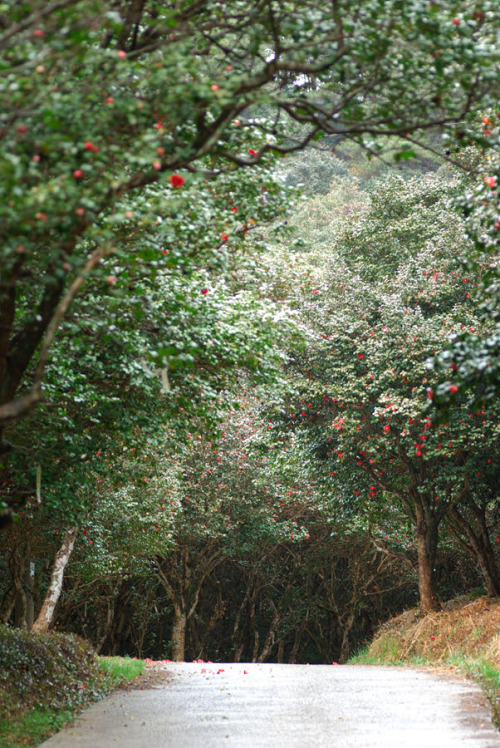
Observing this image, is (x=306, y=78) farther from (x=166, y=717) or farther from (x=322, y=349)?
(x=322, y=349)

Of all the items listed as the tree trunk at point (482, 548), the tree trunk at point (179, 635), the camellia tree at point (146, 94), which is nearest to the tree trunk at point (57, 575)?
the tree trunk at point (482, 548)

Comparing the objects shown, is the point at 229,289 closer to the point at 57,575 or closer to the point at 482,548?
the point at 57,575

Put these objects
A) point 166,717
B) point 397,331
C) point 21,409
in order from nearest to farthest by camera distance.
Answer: point 21,409, point 166,717, point 397,331

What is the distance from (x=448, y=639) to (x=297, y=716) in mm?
7884

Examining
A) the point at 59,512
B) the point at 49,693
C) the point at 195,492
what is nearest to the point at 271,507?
the point at 195,492

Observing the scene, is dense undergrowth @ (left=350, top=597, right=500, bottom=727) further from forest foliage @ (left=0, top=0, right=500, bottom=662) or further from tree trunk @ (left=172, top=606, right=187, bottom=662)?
tree trunk @ (left=172, top=606, right=187, bottom=662)

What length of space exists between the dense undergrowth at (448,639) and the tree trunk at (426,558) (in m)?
0.37

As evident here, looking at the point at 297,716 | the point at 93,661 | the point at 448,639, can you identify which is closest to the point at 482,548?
the point at 448,639

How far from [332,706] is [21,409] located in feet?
19.8

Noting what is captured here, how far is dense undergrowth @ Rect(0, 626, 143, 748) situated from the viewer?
24.8ft

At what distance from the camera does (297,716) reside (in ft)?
26.5

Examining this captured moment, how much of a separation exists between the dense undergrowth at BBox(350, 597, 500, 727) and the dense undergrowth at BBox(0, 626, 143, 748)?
17.1ft

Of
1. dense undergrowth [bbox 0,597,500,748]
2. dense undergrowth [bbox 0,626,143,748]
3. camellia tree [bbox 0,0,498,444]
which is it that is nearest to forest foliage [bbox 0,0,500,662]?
camellia tree [bbox 0,0,498,444]

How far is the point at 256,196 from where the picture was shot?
7.24 m
